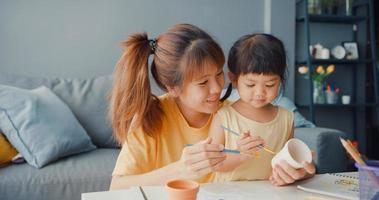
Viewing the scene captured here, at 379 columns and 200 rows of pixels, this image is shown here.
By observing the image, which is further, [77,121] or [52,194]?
[77,121]

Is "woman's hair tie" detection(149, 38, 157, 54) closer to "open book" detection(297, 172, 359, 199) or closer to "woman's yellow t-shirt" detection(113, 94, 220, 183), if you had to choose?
"woman's yellow t-shirt" detection(113, 94, 220, 183)

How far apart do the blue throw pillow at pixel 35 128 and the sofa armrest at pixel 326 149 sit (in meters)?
1.35

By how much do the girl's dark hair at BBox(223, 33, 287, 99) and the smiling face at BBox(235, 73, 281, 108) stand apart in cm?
2

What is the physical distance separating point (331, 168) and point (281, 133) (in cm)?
129

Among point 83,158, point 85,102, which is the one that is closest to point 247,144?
point 83,158

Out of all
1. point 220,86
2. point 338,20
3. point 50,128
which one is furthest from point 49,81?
point 338,20

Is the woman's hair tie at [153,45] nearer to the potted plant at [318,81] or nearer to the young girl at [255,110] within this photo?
the young girl at [255,110]

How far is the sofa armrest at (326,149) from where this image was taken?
2246 mm

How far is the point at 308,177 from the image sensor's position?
1110mm

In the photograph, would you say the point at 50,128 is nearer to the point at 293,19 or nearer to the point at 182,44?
the point at 182,44

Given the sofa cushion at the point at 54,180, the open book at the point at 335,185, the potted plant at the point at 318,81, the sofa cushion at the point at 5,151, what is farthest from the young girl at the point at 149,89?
the potted plant at the point at 318,81

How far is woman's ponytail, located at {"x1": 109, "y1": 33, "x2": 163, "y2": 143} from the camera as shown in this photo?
1136mm

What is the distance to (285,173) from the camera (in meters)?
0.97

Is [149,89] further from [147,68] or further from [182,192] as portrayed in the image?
[182,192]
